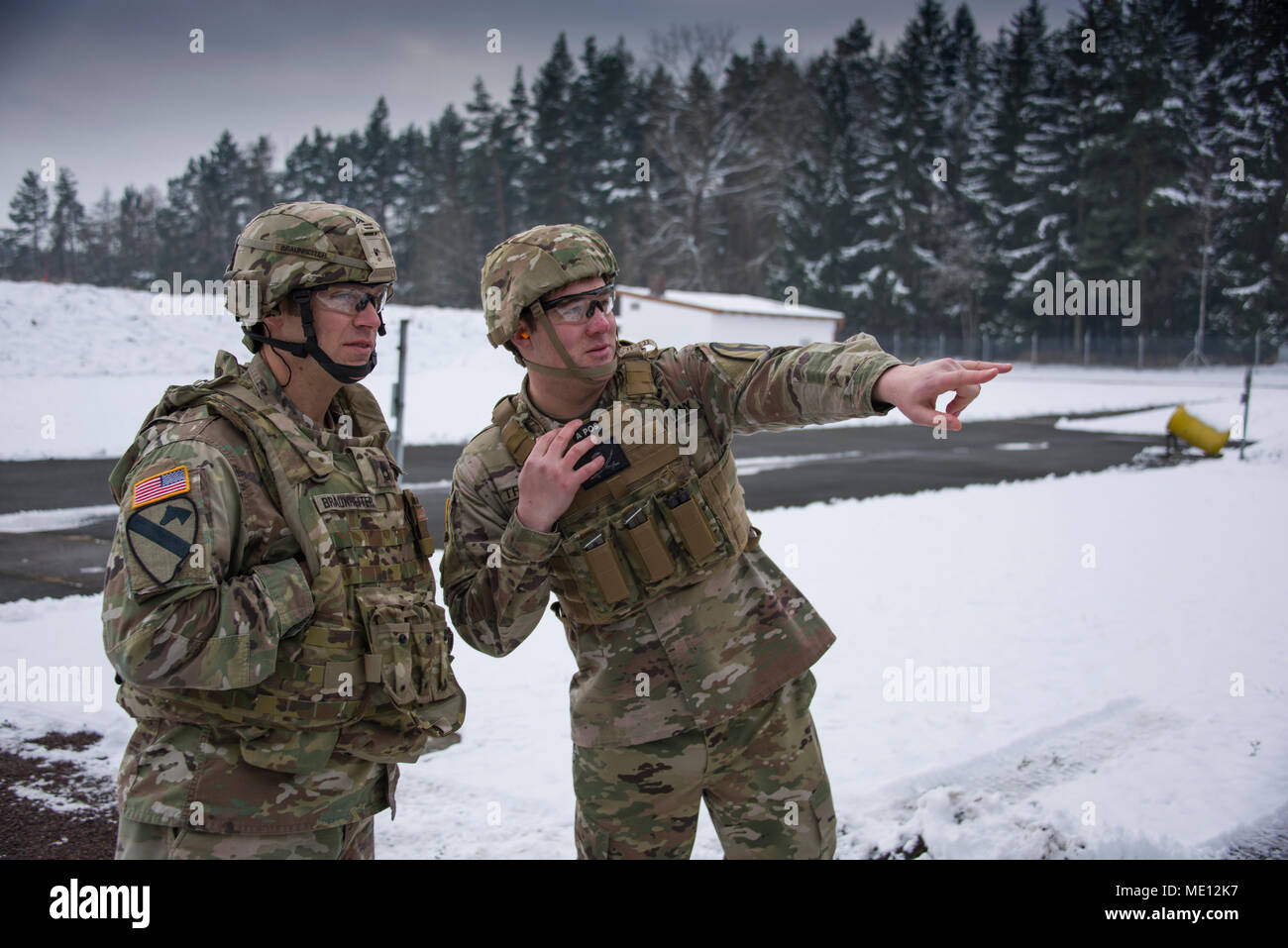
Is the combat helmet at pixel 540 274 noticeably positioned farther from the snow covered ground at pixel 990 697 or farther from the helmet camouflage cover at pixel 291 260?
the snow covered ground at pixel 990 697

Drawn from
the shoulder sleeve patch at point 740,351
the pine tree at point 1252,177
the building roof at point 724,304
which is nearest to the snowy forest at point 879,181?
the pine tree at point 1252,177

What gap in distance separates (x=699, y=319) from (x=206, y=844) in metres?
35.5

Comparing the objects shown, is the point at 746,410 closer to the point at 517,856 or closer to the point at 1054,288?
the point at 517,856

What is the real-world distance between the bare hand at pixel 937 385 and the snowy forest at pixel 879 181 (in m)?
46.5

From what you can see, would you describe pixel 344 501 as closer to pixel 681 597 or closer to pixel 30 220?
pixel 681 597

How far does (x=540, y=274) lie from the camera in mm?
2578

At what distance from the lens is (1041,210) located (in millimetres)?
47719

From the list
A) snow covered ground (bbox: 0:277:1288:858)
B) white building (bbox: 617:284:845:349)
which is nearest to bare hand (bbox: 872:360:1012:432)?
snow covered ground (bbox: 0:277:1288:858)

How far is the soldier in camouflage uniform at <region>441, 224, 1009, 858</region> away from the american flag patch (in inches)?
29.3

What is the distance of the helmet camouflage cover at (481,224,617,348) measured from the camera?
102 inches

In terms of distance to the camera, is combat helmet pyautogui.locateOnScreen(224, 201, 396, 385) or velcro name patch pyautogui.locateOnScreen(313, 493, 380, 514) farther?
combat helmet pyautogui.locateOnScreen(224, 201, 396, 385)

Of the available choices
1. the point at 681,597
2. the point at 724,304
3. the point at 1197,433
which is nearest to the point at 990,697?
→ the point at 681,597

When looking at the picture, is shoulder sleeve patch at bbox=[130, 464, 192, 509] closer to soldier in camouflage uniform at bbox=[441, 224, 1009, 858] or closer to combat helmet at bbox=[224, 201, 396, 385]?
combat helmet at bbox=[224, 201, 396, 385]

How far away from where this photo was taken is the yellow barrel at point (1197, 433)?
15789 mm
